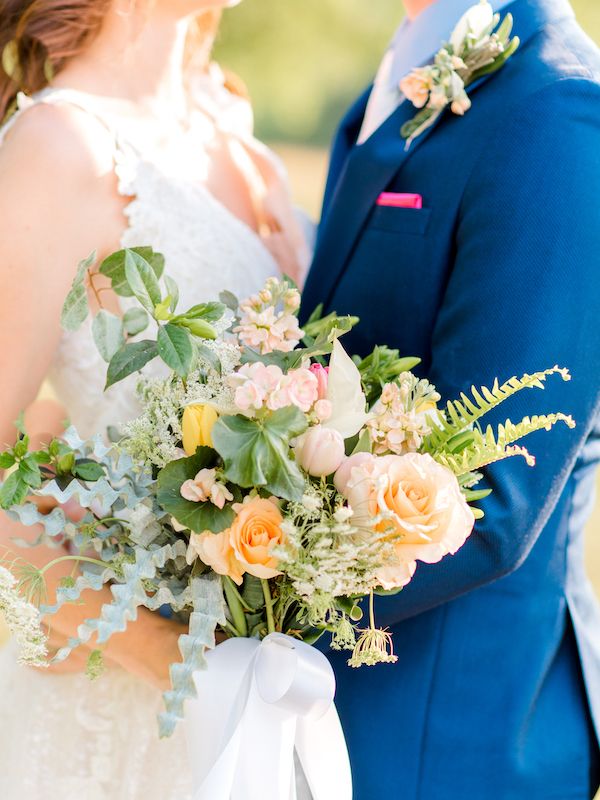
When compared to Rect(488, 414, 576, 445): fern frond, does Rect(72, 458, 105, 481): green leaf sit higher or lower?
lower

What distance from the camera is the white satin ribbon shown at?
1.29m

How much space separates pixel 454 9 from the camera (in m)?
1.78

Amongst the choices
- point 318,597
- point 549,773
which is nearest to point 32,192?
point 318,597

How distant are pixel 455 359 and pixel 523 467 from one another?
0.64 ft

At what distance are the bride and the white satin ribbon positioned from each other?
241 millimetres

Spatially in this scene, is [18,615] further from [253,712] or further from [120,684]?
[120,684]

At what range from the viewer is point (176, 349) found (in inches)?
46.4

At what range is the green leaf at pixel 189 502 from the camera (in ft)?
3.89

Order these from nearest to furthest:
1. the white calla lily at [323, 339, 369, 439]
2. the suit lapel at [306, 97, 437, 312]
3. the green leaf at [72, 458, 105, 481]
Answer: the white calla lily at [323, 339, 369, 439]
the green leaf at [72, 458, 105, 481]
the suit lapel at [306, 97, 437, 312]

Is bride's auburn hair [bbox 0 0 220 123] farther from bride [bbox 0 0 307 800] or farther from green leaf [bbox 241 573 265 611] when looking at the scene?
green leaf [bbox 241 573 265 611]

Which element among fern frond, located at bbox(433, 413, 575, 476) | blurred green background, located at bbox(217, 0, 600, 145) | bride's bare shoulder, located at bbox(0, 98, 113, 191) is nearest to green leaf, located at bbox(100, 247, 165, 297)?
fern frond, located at bbox(433, 413, 575, 476)

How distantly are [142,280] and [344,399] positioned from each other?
0.99 ft

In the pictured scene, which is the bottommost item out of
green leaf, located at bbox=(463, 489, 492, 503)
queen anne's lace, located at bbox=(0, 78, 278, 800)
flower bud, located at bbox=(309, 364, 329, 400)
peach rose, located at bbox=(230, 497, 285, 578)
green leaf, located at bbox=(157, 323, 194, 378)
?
queen anne's lace, located at bbox=(0, 78, 278, 800)

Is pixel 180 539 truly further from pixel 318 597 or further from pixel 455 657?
pixel 455 657
